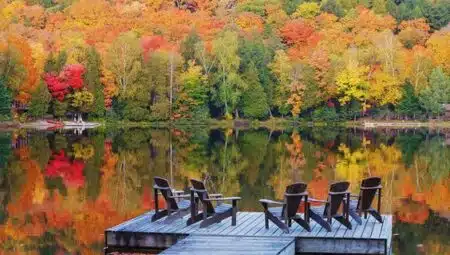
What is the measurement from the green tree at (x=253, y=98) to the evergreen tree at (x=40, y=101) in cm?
1775

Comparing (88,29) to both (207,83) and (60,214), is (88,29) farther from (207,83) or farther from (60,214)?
(60,214)

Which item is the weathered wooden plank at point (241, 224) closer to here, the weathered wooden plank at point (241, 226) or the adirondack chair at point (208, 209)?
the weathered wooden plank at point (241, 226)

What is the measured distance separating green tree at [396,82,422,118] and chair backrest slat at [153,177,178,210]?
6419cm

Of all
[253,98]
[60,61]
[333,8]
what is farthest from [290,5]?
[60,61]

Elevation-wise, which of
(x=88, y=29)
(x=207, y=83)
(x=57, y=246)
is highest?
(x=88, y=29)

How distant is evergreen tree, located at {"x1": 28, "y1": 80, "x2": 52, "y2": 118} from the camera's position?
6962 centimetres

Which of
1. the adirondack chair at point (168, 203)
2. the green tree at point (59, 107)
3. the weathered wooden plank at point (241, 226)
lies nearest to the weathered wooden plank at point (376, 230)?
the weathered wooden plank at point (241, 226)

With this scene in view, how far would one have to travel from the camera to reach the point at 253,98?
77.1 m

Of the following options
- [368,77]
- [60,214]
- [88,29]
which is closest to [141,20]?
[88,29]

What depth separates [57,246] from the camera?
16.5 metres

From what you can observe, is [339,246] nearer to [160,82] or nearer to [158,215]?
[158,215]

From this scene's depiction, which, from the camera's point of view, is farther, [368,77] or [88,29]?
[88,29]

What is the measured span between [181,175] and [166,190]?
14.3 meters

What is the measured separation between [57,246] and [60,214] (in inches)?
165
